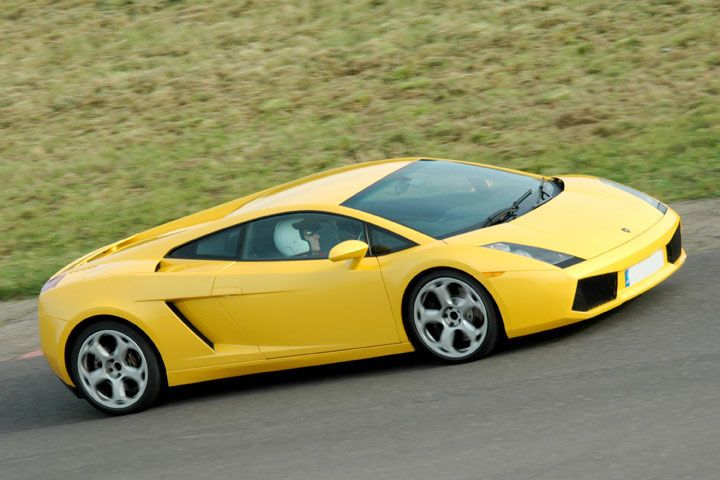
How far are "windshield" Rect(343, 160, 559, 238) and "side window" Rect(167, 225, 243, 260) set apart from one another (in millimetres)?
784

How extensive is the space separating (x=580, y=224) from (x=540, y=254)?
52cm

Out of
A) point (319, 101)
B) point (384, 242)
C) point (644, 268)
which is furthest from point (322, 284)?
point (319, 101)

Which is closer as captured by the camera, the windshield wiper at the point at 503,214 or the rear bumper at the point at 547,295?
the rear bumper at the point at 547,295

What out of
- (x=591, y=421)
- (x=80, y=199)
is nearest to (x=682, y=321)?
(x=591, y=421)

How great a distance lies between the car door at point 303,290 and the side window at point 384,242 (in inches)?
2.3

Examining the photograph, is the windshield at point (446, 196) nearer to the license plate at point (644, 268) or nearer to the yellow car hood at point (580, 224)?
the yellow car hood at point (580, 224)

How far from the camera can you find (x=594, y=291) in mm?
6840

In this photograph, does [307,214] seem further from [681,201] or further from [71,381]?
[681,201]

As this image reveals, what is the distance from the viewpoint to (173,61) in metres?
17.0

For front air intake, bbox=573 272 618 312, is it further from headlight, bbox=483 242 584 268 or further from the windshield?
the windshield

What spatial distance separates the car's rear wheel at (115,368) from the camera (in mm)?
7547

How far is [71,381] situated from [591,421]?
362cm

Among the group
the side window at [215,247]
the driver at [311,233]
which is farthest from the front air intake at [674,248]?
the side window at [215,247]

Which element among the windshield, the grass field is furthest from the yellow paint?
the grass field
